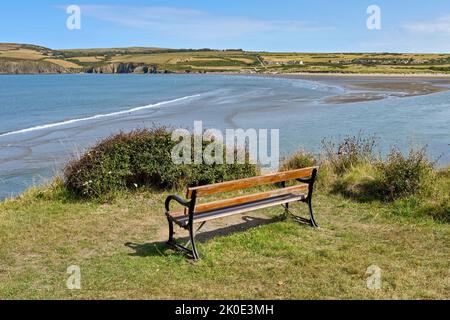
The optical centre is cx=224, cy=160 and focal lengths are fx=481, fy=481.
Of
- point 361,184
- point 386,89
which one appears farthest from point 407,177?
point 386,89

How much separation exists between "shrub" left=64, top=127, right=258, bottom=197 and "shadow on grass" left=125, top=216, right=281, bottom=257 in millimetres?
2154

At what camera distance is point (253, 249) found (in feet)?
23.1

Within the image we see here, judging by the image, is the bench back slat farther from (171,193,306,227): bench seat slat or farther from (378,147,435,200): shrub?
(378,147,435,200): shrub

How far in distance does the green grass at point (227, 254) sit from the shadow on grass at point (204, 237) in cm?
2

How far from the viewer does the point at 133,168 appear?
1016cm

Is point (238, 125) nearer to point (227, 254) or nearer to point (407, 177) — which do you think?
Result: point (407, 177)

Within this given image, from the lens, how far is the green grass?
567 cm

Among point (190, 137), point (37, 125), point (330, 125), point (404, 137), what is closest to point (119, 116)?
point (37, 125)

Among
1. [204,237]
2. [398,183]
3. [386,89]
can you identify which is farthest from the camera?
[386,89]

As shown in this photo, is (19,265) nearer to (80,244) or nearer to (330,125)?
(80,244)

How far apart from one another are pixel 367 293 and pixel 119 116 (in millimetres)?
31994

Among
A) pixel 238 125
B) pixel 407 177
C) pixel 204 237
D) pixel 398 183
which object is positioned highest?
pixel 407 177

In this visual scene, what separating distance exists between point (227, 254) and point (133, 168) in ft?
13.2

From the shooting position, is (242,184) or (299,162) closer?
(242,184)
